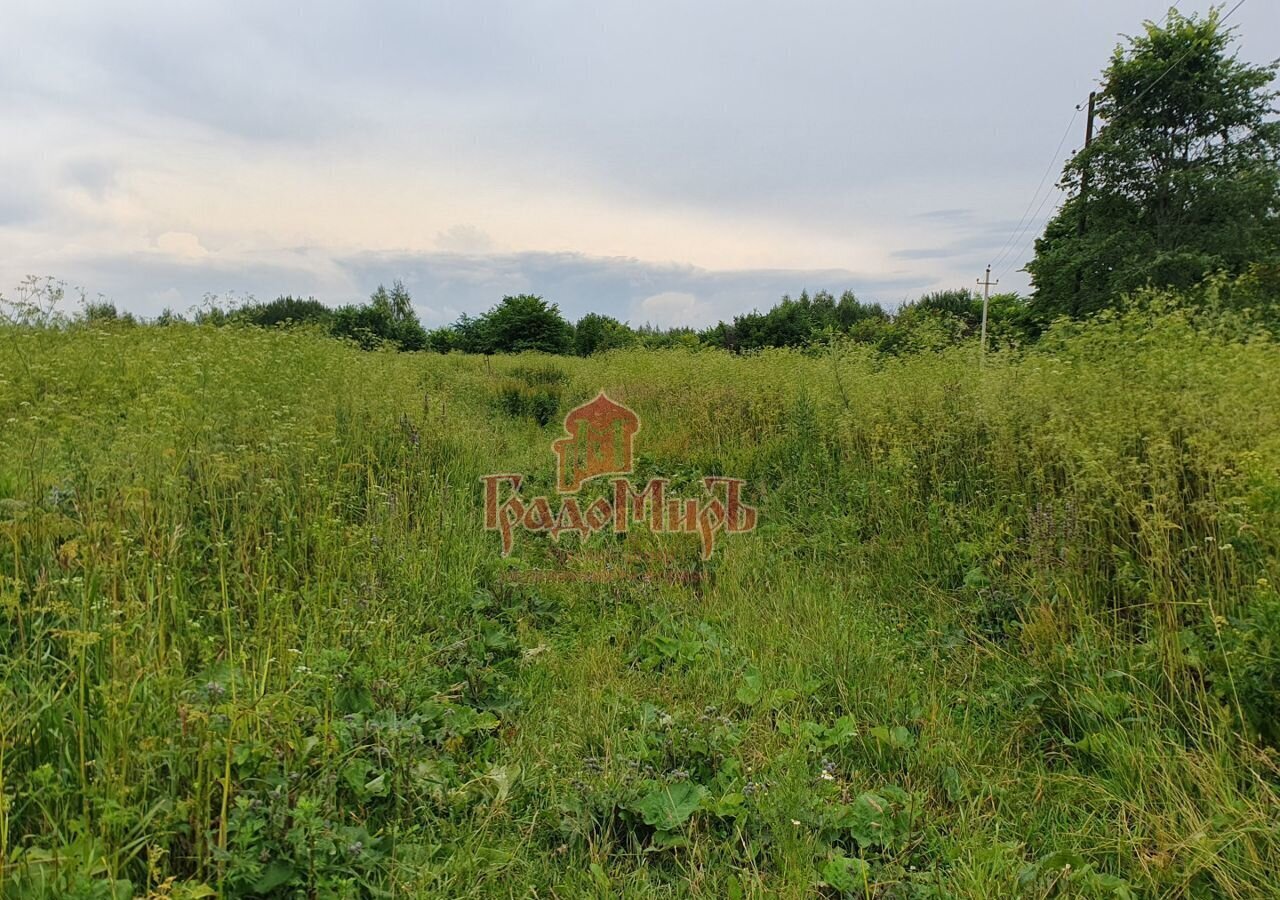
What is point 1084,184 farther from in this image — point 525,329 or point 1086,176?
point 525,329

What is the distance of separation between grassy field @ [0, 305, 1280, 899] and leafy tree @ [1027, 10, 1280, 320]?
15.7m

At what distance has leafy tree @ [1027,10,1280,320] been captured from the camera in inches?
597

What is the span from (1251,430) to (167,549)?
457cm

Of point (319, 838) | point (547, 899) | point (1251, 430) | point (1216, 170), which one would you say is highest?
point (1216, 170)

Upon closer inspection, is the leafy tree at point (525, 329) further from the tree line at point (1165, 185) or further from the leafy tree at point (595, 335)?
the tree line at point (1165, 185)

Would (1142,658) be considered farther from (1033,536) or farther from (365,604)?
(365,604)

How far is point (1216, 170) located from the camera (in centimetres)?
1597

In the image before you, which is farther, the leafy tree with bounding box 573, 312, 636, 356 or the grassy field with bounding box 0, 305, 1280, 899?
the leafy tree with bounding box 573, 312, 636, 356

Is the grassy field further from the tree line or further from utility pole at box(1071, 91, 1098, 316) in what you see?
utility pole at box(1071, 91, 1098, 316)

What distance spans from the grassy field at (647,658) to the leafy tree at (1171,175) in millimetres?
15691

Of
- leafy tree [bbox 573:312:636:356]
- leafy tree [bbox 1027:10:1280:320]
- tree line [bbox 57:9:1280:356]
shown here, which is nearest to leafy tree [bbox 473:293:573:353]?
leafy tree [bbox 573:312:636:356]

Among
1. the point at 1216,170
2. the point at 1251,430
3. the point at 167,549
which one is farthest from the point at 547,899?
the point at 1216,170

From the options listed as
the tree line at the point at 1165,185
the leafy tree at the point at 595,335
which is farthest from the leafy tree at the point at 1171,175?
the leafy tree at the point at 595,335

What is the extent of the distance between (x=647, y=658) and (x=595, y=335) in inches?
852
